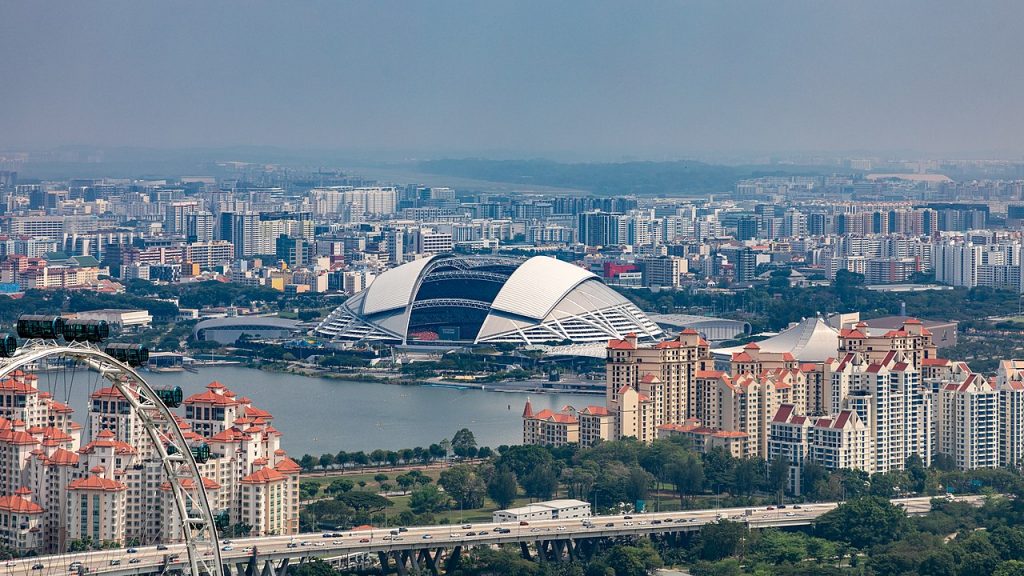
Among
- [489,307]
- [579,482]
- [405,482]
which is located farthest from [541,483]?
[489,307]

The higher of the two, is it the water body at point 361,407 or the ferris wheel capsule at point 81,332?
the ferris wheel capsule at point 81,332

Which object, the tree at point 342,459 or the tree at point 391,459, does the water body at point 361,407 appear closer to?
the tree at point 342,459

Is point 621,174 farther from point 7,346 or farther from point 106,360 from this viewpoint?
point 7,346

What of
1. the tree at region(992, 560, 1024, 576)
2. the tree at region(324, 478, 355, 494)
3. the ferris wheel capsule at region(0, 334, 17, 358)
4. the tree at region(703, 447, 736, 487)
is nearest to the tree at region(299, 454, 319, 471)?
the tree at region(324, 478, 355, 494)

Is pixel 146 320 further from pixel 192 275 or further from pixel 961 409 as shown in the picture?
pixel 961 409

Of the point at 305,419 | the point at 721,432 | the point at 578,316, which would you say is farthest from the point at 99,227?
the point at 721,432

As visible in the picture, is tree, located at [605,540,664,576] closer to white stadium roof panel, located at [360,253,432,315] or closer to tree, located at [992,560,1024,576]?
tree, located at [992,560,1024,576]

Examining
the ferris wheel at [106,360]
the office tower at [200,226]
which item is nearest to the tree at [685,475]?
the ferris wheel at [106,360]
